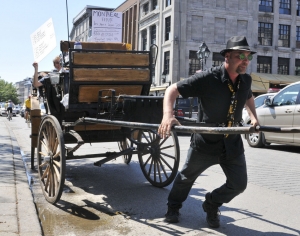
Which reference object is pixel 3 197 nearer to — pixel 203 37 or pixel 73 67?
pixel 73 67

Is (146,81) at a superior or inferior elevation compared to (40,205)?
superior

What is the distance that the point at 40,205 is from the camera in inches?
200

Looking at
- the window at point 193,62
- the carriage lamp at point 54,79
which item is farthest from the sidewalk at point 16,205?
the window at point 193,62

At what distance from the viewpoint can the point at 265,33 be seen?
40.5m

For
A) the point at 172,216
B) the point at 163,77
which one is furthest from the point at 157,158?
the point at 163,77

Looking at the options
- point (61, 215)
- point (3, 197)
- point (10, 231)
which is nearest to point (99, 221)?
point (61, 215)

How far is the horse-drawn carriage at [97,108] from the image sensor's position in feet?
16.8

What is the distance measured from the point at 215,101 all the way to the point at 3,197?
9.89ft

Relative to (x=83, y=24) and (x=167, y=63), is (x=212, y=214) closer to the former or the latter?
(x=167, y=63)

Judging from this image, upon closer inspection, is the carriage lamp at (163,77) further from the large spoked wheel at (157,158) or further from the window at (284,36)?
→ the large spoked wheel at (157,158)

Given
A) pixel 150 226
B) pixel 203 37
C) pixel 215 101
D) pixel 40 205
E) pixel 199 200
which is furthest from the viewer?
pixel 203 37

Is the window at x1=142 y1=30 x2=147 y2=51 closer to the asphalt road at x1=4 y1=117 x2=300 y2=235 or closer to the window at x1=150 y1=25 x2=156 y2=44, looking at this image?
the window at x1=150 y1=25 x2=156 y2=44

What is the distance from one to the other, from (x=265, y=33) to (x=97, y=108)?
38040 mm

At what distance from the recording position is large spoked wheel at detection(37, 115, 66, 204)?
15.8ft
